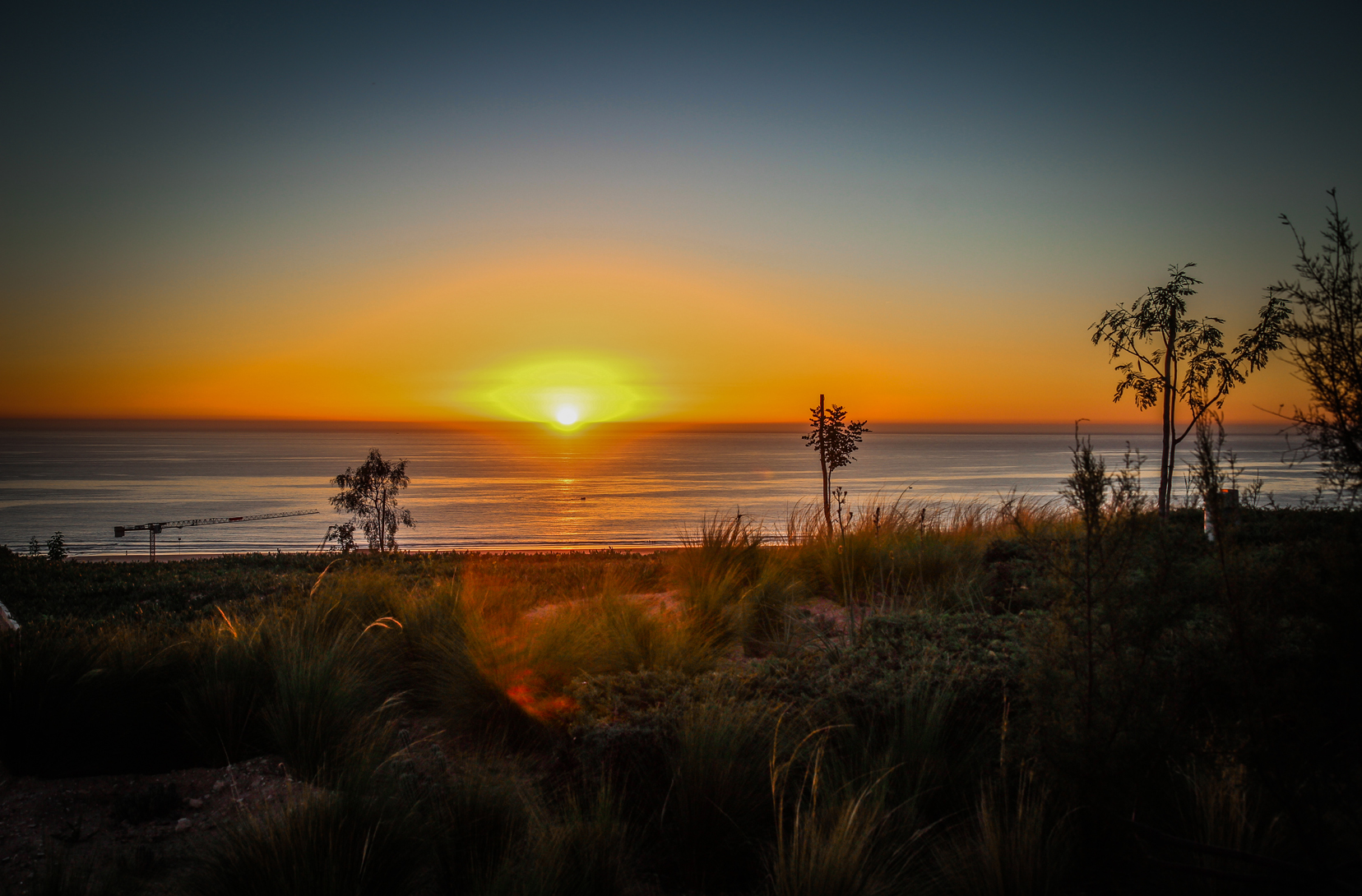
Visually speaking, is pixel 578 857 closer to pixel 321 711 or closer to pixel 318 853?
pixel 318 853

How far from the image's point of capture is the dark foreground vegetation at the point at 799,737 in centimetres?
292

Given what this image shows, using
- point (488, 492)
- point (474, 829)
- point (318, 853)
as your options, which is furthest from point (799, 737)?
point (488, 492)

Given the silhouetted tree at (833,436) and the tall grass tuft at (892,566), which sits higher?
the silhouetted tree at (833,436)

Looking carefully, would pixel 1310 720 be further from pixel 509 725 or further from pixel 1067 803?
pixel 509 725

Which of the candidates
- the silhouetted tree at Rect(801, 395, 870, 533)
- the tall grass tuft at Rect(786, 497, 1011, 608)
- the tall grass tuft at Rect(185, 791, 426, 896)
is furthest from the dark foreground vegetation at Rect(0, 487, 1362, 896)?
the silhouetted tree at Rect(801, 395, 870, 533)

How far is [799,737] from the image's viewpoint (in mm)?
4266

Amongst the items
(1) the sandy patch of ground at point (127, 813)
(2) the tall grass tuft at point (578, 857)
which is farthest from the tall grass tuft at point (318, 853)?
(2) the tall grass tuft at point (578, 857)

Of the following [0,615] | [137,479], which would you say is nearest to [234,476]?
[137,479]

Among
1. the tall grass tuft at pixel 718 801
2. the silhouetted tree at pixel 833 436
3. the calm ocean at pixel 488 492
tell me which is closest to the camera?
the tall grass tuft at pixel 718 801

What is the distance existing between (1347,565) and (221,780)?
5.66 metres

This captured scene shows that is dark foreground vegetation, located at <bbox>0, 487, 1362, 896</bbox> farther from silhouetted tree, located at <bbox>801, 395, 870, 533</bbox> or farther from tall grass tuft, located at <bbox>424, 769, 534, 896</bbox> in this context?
silhouetted tree, located at <bbox>801, 395, 870, 533</bbox>

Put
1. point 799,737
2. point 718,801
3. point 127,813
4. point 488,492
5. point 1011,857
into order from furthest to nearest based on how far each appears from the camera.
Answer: point 488,492
point 799,737
point 127,813
point 718,801
point 1011,857

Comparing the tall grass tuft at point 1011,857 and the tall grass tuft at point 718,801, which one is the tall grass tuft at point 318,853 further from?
the tall grass tuft at point 1011,857

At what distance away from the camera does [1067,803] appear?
3428mm
